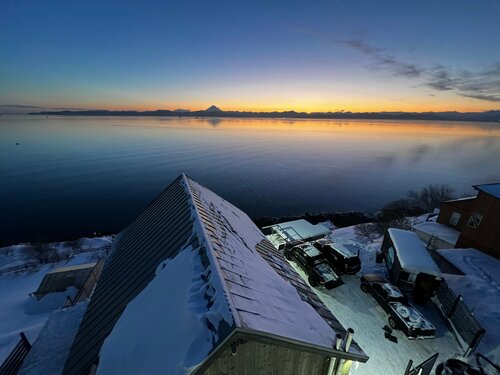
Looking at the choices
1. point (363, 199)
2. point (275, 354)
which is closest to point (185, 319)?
point (275, 354)

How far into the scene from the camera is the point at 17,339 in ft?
51.7

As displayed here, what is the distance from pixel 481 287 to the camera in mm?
15562

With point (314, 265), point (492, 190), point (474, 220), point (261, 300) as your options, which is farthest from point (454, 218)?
point (261, 300)

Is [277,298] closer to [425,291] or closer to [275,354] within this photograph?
[275,354]

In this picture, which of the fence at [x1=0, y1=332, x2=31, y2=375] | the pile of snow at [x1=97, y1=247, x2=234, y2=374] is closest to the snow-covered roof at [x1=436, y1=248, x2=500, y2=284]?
the pile of snow at [x1=97, y1=247, x2=234, y2=374]

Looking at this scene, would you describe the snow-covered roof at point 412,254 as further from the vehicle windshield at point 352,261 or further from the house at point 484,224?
the house at point 484,224

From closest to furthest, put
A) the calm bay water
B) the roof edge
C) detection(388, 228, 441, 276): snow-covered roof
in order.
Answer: the roof edge, detection(388, 228, 441, 276): snow-covered roof, the calm bay water

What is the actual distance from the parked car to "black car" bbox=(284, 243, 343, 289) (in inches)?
89.4

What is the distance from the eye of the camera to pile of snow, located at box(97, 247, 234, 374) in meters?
5.33

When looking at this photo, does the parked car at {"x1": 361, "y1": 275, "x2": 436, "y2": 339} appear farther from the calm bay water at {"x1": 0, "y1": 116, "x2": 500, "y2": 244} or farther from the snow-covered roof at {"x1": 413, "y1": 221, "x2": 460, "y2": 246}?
the calm bay water at {"x1": 0, "y1": 116, "x2": 500, "y2": 244}

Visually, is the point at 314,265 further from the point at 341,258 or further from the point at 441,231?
the point at 441,231

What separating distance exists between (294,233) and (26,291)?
28230 mm

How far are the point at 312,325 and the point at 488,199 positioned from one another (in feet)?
69.8

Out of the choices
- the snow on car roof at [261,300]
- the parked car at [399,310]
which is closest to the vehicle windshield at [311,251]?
the parked car at [399,310]
